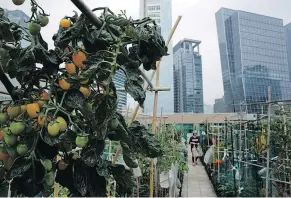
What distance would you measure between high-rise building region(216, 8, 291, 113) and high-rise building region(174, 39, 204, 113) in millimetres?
1490

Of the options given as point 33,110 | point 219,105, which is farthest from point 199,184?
point 33,110

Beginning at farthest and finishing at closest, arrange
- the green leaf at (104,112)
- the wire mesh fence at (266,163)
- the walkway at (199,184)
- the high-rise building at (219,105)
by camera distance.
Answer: the high-rise building at (219,105), the walkway at (199,184), the wire mesh fence at (266,163), the green leaf at (104,112)

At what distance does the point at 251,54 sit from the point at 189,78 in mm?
5089

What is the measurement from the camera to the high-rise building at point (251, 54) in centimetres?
1308

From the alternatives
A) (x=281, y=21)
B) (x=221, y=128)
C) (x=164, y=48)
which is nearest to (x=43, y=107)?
(x=164, y=48)

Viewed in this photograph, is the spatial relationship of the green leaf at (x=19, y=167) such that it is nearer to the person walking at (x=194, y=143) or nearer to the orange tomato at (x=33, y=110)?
the orange tomato at (x=33, y=110)

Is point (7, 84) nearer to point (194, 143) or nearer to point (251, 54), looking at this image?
point (194, 143)

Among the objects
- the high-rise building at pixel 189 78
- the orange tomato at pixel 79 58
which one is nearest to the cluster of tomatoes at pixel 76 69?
the orange tomato at pixel 79 58

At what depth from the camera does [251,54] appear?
14.3 m

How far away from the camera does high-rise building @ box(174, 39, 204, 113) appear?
925 centimetres

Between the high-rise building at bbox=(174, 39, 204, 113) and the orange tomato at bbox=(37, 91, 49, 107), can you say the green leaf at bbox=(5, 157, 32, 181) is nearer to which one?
the orange tomato at bbox=(37, 91, 49, 107)

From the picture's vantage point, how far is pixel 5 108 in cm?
59

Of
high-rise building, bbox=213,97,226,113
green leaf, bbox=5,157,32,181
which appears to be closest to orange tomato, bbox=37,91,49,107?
green leaf, bbox=5,157,32,181

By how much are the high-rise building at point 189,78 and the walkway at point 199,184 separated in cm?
243
